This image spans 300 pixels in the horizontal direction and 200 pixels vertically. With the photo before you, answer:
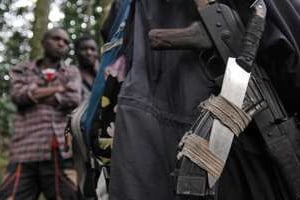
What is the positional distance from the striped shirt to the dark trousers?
0.06 m

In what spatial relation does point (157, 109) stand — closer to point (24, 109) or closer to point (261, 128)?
point (261, 128)

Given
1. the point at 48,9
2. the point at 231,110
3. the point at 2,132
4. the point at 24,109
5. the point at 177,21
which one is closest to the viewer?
the point at 231,110

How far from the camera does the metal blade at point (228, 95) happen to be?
5.11 feet

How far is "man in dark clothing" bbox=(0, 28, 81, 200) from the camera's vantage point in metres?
4.54

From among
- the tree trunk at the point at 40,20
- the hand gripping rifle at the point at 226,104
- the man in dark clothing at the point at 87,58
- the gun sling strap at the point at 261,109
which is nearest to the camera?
the hand gripping rifle at the point at 226,104

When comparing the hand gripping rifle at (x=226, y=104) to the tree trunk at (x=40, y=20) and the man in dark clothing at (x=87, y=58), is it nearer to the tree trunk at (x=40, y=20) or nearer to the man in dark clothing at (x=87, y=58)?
the man in dark clothing at (x=87, y=58)

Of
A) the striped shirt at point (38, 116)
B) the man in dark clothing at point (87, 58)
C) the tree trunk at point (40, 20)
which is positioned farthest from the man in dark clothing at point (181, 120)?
the tree trunk at point (40, 20)

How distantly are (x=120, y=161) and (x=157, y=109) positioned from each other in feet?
0.58

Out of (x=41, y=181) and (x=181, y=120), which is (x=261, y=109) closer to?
(x=181, y=120)

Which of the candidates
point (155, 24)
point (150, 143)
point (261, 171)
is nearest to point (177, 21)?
point (155, 24)

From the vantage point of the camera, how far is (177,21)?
183 centimetres

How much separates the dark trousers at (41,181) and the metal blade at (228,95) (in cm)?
311

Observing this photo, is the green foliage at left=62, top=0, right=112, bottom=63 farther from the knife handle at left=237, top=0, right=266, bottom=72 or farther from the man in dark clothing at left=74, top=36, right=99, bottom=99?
the knife handle at left=237, top=0, right=266, bottom=72

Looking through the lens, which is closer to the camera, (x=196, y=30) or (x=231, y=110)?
(x=231, y=110)
